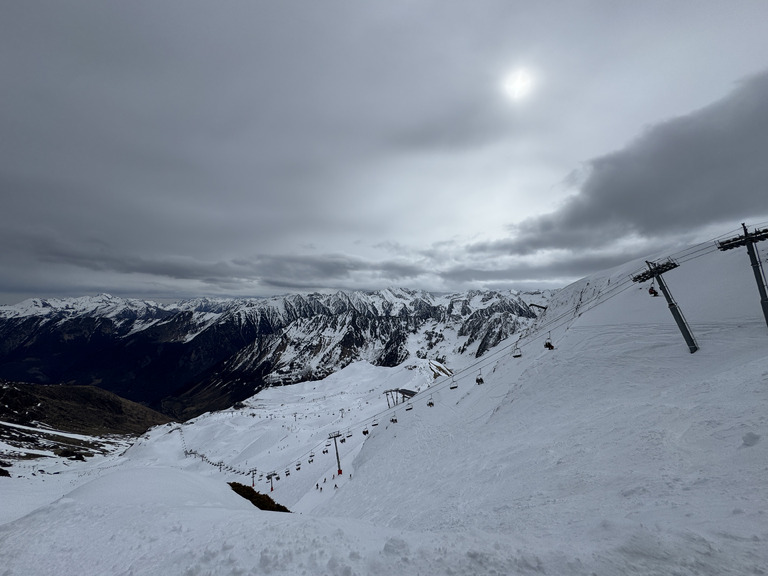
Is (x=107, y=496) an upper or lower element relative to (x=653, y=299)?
lower

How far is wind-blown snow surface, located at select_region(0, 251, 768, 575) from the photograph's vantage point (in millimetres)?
7340

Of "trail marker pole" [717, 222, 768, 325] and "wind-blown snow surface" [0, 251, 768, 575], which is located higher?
"trail marker pole" [717, 222, 768, 325]

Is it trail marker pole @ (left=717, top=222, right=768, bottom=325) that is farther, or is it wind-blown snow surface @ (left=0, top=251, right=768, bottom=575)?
trail marker pole @ (left=717, top=222, right=768, bottom=325)

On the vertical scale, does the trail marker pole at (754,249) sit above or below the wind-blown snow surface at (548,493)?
above

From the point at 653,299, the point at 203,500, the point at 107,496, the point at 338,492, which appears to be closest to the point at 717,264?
the point at 653,299

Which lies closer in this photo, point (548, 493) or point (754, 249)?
point (548, 493)

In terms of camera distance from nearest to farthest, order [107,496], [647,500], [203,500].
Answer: [647,500]
[107,496]
[203,500]

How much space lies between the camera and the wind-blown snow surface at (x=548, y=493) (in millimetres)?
7340

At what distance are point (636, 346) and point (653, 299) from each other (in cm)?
1262

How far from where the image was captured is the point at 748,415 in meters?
11.5

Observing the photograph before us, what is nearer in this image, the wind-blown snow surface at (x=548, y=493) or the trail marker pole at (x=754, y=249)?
the wind-blown snow surface at (x=548, y=493)

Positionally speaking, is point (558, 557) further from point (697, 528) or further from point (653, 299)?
point (653, 299)

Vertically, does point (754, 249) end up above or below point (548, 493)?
above

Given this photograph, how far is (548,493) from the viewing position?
484 inches
